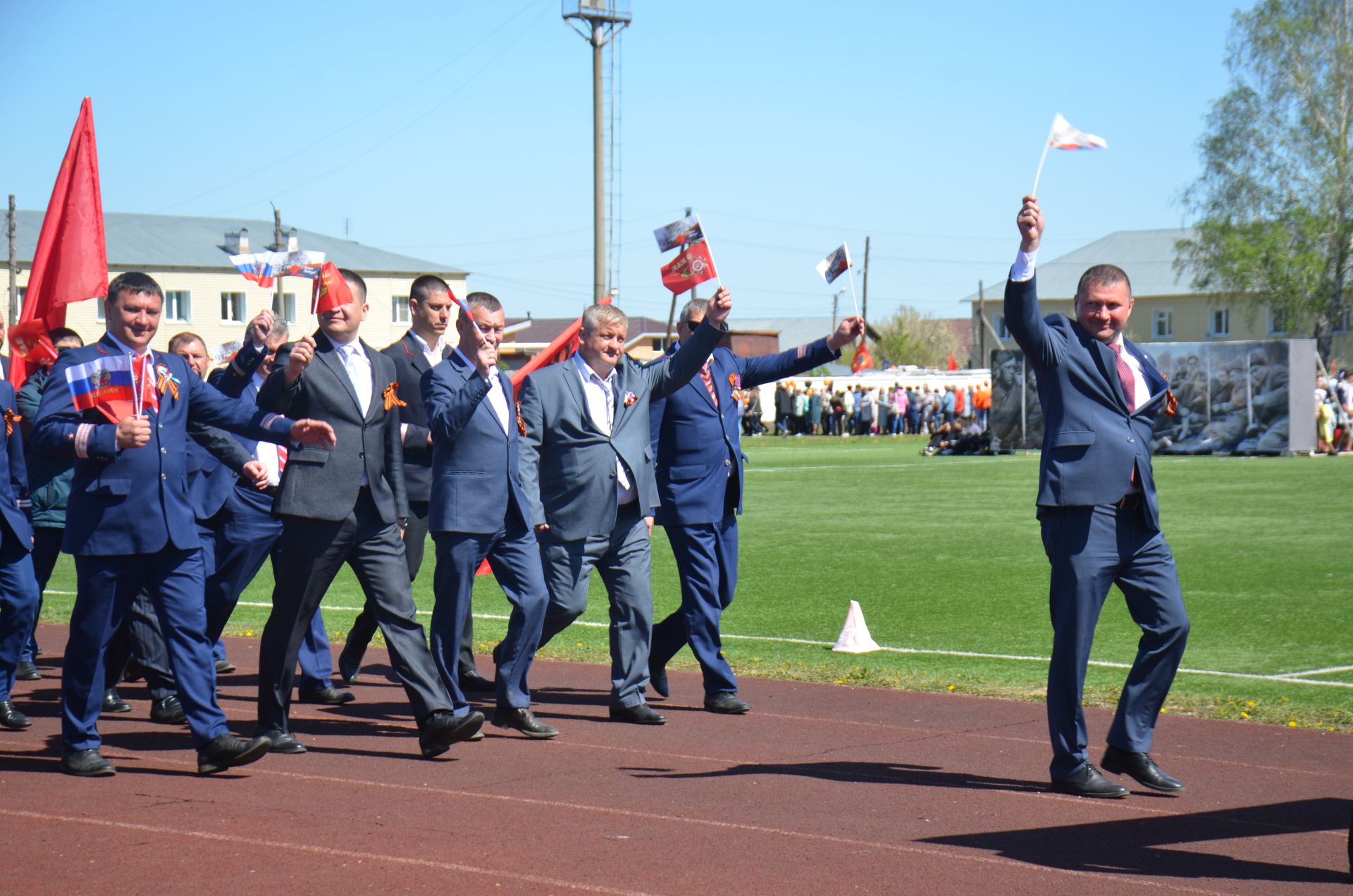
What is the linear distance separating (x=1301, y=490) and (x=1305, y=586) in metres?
11.6

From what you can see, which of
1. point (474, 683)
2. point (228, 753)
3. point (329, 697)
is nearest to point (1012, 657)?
point (474, 683)

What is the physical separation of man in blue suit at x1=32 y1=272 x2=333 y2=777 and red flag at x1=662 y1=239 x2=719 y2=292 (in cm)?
264

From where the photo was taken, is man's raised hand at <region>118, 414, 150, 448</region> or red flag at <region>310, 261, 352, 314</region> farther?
red flag at <region>310, 261, 352, 314</region>

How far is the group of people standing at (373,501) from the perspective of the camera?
6.76 metres

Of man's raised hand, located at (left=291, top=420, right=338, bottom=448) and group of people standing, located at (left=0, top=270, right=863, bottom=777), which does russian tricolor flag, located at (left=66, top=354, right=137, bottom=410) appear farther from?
man's raised hand, located at (left=291, top=420, right=338, bottom=448)

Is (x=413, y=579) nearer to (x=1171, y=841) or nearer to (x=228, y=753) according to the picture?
(x=228, y=753)

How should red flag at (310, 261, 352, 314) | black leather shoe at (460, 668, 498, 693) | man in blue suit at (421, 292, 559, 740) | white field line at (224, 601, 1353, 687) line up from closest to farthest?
red flag at (310, 261, 352, 314), man in blue suit at (421, 292, 559, 740), white field line at (224, 601, 1353, 687), black leather shoe at (460, 668, 498, 693)

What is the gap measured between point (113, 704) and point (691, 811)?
3.96 meters

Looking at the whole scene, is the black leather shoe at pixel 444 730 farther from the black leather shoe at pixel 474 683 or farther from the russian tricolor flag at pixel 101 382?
the black leather shoe at pixel 474 683

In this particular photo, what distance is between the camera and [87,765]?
22.1 feet

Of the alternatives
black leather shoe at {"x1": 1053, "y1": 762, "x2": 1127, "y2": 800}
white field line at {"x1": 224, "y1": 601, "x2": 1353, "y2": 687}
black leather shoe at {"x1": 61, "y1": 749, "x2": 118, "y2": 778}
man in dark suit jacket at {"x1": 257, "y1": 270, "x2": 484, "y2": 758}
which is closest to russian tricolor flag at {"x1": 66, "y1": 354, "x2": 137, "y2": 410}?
man in dark suit jacket at {"x1": 257, "y1": 270, "x2": 484, "y2": 758}

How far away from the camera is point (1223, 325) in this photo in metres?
90.3

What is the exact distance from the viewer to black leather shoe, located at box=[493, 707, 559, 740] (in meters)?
7.65

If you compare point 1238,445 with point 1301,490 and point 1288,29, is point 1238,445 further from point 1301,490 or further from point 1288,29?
point 1288,29
